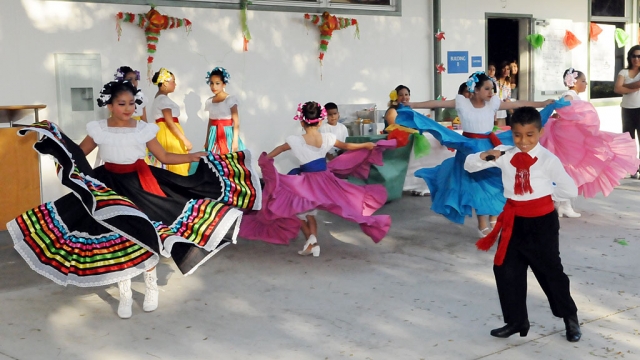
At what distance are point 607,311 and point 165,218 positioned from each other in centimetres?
310

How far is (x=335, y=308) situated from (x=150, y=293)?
1.33m

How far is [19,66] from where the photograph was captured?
350 inches

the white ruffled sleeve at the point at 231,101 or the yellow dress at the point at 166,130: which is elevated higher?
the white ruffled sleeve at the point at 231,101

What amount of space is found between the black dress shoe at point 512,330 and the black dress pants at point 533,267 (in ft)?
0.10

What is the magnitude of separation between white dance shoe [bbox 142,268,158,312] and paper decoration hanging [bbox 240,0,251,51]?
557 centimetres

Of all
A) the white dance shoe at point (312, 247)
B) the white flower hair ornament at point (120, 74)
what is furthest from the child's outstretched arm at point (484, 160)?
the white flower hair ornament at point (120, 74)

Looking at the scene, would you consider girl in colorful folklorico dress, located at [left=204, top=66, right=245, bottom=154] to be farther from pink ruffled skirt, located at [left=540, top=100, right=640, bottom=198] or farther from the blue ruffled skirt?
pink ruffled skirt, located at [left=540, top=100, right=640, bottom=198]

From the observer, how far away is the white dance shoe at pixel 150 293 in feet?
18.7

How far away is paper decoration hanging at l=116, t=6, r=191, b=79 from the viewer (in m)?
9.55

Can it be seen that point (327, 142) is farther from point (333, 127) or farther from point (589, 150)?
point (589, 150)

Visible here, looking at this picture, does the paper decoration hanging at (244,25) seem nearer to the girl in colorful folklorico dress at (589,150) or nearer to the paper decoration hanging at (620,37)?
the girl in colorful folklorico dress at (589,150)

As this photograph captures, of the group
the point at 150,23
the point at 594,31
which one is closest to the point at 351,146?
the point at 150,23

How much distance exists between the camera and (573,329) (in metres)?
4.79

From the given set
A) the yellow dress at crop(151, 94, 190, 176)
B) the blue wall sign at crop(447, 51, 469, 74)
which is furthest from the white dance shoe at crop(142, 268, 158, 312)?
the blue wall sign at crop(447, 51, 469, 74)
